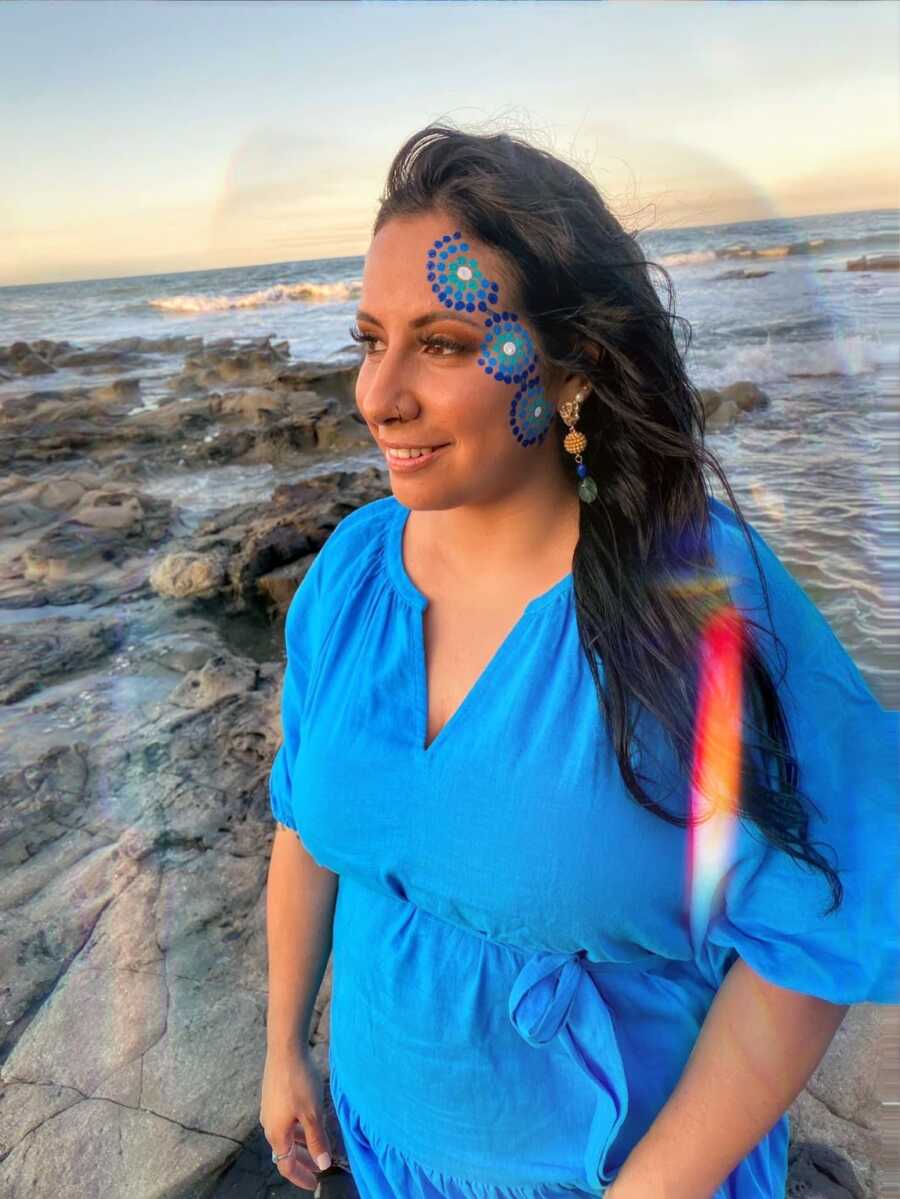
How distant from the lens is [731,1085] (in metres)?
0.95

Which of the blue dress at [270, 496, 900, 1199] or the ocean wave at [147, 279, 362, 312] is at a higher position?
the ocean wave at [147, 279, 362, 312]

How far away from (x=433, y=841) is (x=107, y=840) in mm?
1925

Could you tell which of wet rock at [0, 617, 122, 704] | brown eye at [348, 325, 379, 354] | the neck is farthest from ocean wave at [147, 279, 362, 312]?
the neck

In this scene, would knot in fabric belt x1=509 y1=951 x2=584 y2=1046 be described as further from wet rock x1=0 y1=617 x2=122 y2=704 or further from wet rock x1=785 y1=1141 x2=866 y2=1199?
wet rock x1=0 y1=617 x2=122 y2=704

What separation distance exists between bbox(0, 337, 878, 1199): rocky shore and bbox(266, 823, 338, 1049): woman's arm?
1.28ft

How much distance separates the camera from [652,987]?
106 cm

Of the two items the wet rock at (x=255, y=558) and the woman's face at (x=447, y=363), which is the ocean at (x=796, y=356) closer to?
the woman's face at (x=447, y=363)

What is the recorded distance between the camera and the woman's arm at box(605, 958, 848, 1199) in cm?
94

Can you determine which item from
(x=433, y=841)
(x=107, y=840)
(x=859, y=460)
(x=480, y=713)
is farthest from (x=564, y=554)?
(x=859, y=460)

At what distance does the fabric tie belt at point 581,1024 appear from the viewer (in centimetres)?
101

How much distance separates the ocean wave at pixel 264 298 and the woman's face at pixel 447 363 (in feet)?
86.9

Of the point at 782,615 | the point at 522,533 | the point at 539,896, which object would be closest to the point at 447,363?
the point at 522,533

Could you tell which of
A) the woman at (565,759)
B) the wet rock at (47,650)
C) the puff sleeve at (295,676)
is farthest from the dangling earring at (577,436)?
the wet rock at (47,650)

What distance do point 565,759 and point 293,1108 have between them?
0.87m
